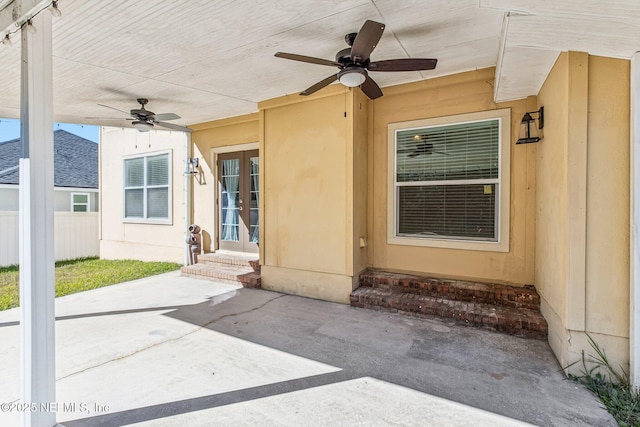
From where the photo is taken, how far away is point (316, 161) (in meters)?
4.56

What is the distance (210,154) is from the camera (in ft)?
21.2

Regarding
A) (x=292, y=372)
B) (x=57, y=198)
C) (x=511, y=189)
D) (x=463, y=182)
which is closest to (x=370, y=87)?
(x=463, y=182)

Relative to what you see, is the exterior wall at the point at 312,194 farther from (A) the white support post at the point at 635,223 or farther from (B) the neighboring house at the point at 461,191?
(A) the white support post at the point at 635,223

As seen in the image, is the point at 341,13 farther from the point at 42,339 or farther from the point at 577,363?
the point at 577,363

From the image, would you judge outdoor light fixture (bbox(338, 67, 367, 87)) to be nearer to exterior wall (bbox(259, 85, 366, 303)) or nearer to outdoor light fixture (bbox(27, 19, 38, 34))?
exterior wall (bbox(259, 85, 366, 303))

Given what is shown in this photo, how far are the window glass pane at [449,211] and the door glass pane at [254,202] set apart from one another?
279 cm

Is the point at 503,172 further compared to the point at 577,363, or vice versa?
the point at 503,172

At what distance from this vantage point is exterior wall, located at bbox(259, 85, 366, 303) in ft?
14.2

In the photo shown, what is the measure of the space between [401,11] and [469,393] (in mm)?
3154

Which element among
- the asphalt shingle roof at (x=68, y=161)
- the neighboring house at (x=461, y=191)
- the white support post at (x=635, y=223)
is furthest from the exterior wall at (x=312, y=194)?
the asphalt shingle roof at (x=68, y=161)

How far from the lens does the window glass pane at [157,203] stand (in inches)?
278

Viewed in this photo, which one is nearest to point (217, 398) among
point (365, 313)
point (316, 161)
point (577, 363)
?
point (365, 313)

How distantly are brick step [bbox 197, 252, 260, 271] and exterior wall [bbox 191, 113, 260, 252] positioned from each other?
1.08ft

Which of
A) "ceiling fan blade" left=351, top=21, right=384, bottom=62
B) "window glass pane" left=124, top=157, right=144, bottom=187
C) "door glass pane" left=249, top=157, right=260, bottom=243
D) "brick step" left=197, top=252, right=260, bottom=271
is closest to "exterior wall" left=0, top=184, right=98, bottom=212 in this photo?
"window glass pane" left=124, top=157, right=144, bottom=187
